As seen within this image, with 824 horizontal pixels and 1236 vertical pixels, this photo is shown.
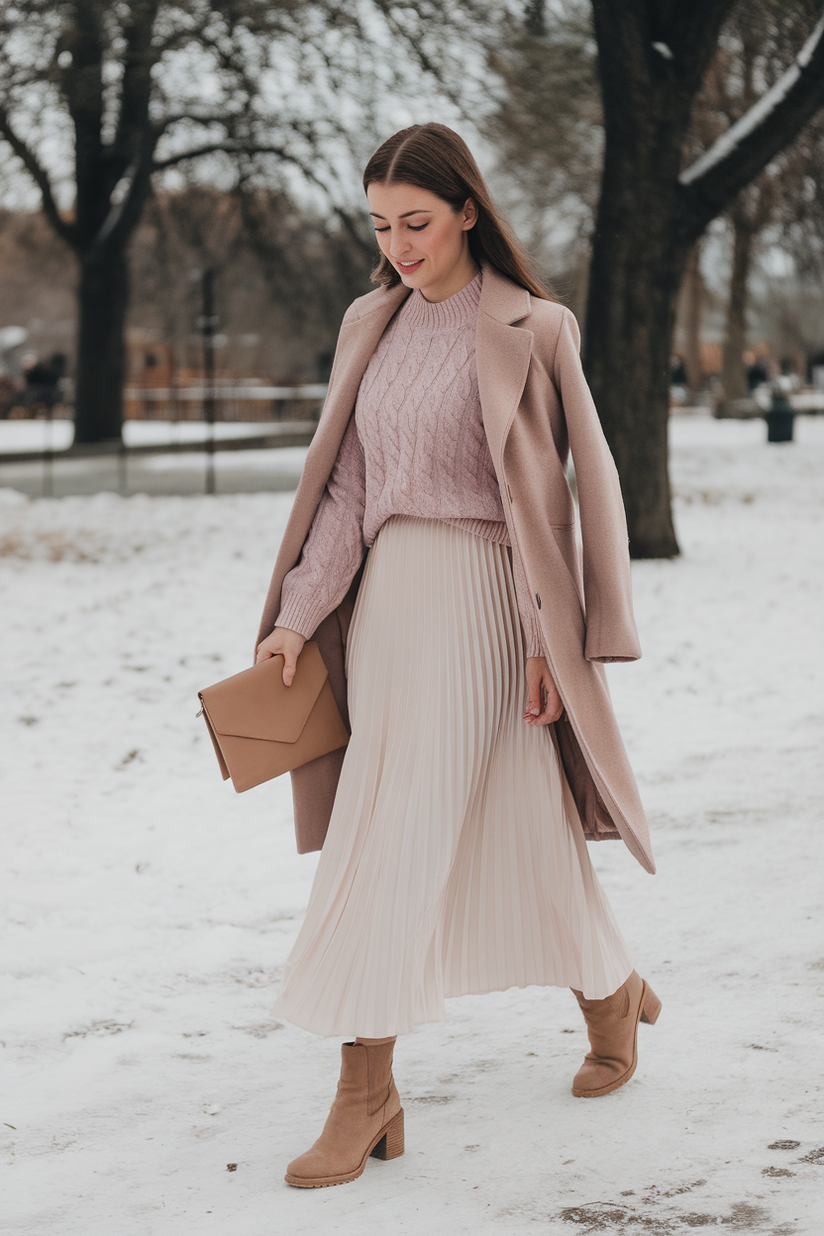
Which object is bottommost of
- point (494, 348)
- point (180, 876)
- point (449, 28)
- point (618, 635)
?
point (180, 876)

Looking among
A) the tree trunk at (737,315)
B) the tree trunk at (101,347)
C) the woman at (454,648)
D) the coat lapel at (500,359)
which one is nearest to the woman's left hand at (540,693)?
the woman at (454,648)

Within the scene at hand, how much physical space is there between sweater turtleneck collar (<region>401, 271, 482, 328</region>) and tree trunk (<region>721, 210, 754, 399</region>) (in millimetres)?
22258

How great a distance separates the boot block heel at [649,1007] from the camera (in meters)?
3.15

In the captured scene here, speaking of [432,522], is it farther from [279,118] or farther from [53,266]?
[53,266]

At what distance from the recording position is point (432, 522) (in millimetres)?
2861

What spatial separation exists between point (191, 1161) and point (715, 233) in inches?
988

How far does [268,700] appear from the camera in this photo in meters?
2.92

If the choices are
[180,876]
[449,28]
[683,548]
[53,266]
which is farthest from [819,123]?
[53,266]

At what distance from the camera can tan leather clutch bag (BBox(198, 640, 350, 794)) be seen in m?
2.86

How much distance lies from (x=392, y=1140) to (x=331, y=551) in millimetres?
1151

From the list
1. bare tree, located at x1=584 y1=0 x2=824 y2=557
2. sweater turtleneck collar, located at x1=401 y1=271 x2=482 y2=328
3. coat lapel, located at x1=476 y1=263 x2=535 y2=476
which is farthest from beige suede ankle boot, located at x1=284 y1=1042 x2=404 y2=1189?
bare tree, located at x1=584 y1=0 x2=824 y2=557

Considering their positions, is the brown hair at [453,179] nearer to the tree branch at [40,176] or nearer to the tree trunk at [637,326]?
the tree trunk at [637,326]

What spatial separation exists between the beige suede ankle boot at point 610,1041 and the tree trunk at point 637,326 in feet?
27.7

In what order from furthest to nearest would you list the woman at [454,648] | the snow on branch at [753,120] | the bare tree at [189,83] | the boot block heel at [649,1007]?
1. the bare tree at [189,83]
2. the snow on branch at [753,120]
3. the boot block heel at [649,1007]
4. the woman at [454,648]
